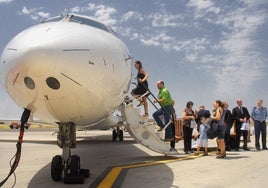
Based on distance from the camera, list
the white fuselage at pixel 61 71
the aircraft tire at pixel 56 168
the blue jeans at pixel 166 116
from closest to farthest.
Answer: the white fuselage at pixel 61 71 < the aircraft tire at pixel 56 168 < the blue jeans at pixel 166 116

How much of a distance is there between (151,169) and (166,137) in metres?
2.61

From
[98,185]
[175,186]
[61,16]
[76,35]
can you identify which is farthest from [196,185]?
[61,16]

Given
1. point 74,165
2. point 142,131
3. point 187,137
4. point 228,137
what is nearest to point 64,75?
point 74,165

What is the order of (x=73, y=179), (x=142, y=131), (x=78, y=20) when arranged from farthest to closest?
(x=142, y=131) < (x=78, y=20) < (x=73, y=179)

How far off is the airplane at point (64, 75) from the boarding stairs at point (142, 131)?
2.86m

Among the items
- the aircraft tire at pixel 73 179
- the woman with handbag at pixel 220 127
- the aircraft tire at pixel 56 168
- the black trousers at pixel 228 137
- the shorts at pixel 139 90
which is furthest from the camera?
the black trousers at pixel 228 137

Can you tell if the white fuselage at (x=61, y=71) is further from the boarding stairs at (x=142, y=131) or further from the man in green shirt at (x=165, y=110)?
the man in green shirt at (x=165, y=110)

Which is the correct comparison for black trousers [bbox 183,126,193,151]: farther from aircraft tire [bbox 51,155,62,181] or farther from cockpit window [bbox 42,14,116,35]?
aircraft tire [bbox 51,155,62,181]

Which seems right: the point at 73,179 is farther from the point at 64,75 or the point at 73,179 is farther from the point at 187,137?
the point at 187,137

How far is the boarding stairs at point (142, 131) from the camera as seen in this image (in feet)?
32.1

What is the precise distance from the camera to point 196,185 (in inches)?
249

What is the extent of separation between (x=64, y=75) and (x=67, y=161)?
226 centimetres

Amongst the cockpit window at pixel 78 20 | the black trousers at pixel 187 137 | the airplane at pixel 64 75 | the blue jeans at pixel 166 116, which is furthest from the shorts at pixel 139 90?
the airplane at pixel 64 75

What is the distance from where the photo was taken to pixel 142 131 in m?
10.1
